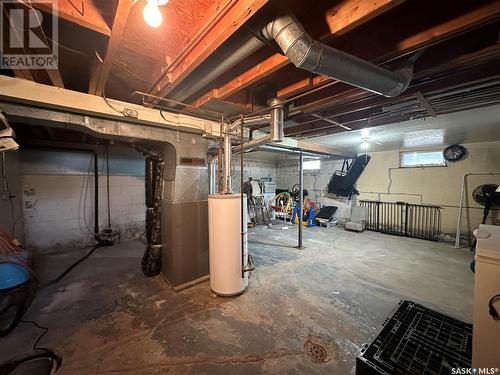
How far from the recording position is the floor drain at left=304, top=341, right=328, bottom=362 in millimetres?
1611

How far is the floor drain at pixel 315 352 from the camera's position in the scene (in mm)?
1611

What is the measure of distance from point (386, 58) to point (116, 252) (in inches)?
197

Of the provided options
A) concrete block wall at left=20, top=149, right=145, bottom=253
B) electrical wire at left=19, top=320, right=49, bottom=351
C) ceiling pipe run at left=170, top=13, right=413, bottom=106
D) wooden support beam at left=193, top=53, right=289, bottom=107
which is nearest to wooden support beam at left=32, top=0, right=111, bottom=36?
ceiling pipe run at left=170, top=13, right=413, bottom=106

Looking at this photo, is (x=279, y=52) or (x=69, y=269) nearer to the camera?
(x=279, y=52)

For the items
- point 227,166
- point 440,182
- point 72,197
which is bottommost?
point 72,197

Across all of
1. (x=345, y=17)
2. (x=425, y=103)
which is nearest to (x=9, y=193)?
(x=345, y=17)

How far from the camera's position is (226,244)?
2387 mm

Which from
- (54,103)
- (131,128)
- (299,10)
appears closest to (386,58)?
(299,10)

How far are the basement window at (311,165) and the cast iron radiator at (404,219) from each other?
196cm

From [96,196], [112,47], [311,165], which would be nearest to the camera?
[112,47]

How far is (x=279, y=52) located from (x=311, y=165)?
6.24 meters

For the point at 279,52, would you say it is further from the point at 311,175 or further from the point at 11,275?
the point at 311,175

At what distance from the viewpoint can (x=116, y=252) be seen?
4.04 metres

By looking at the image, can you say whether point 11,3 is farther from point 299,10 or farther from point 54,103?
point 299,10
